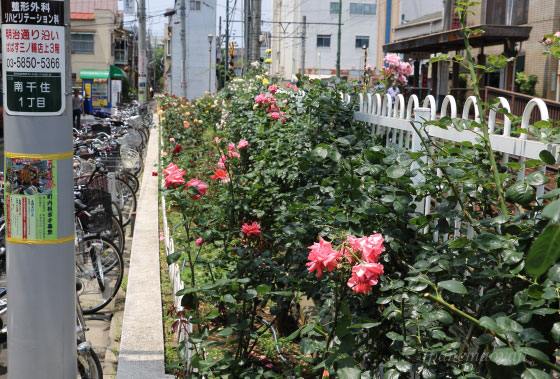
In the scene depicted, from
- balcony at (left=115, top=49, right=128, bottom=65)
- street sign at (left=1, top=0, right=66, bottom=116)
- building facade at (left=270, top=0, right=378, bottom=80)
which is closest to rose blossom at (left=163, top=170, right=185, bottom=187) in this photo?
street sign at (left=1, top=0, right=66, bottom=116)

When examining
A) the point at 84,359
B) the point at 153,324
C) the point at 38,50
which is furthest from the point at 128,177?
the point at 38,50

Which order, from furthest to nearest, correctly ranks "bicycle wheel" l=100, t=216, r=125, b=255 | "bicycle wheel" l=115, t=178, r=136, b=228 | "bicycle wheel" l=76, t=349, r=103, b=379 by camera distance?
"bicycle wheel" l=115, t=178, r=136, b=228
"bicycle wheel" l=100, t=216, r=125, b=255
"bicycle wheel" l=76, t=349, r=103, b=379

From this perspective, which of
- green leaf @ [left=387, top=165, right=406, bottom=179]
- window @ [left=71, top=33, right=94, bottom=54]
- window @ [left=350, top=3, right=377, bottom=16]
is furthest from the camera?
window @ [left=350, top=3, right=377, bottom=16]

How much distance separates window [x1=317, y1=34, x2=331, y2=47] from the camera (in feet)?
199

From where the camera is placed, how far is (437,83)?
76.7 ft

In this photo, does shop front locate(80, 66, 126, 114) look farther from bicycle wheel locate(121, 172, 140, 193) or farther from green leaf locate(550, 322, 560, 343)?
green leaf locate(550, 322, 560, 343)

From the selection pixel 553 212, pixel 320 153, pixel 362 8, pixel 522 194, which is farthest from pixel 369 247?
pixel 362 8

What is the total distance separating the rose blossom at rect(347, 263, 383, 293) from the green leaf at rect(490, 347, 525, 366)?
426 millimetres

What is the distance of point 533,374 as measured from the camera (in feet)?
5.77

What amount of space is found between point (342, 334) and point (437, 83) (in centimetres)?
2231

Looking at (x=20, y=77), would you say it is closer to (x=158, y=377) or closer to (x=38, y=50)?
(x=38, y=50)

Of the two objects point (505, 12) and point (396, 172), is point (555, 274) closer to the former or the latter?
point (396, 172)

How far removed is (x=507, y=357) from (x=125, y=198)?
27.2 ft

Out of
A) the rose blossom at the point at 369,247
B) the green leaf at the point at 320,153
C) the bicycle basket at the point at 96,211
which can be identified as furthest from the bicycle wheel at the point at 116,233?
the rose blossom at the point at 369,247
